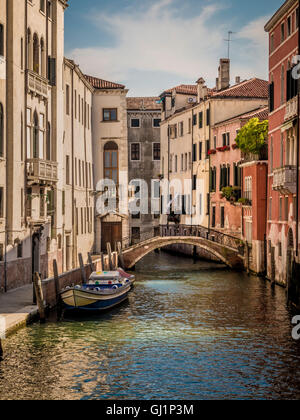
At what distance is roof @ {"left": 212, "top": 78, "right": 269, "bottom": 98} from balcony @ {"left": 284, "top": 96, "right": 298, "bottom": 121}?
16.9 meters

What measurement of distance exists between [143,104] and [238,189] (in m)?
20.3

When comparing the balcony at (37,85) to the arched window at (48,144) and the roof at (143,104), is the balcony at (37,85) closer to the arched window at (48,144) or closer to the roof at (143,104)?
the arched window at (48,144)

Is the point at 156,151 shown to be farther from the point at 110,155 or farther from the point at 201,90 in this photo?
the point at 110,155

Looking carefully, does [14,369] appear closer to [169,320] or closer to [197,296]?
[169,320]

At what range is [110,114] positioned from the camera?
46469 mm

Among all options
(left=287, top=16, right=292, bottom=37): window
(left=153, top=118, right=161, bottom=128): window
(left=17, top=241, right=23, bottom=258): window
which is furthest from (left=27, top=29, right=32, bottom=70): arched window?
(left=153, top=118, right=161, bottom=128): window

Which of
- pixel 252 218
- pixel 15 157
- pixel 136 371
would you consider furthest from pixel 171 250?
pixel 136 371

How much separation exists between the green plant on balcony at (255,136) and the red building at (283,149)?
2462 mm

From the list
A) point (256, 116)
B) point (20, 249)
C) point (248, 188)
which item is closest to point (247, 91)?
point (256, 116)

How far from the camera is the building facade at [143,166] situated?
5794 cm

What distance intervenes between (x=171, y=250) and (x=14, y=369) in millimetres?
40220

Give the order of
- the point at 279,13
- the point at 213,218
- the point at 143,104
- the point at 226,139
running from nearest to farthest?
the point at 279,13 < the point at 226,139 < the point at 213,218 < the point at 143,104

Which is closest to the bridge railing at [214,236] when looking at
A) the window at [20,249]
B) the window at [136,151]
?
the window at [136,151]

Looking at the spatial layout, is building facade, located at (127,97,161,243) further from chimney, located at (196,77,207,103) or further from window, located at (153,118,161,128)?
chimney, located at (196,77,207,103)
